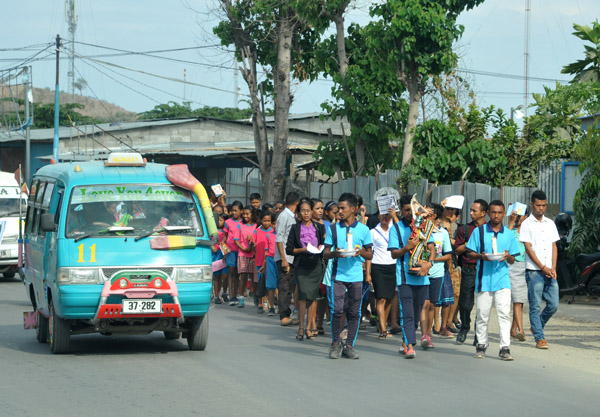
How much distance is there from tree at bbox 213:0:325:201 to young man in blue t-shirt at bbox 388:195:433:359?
44.0ft

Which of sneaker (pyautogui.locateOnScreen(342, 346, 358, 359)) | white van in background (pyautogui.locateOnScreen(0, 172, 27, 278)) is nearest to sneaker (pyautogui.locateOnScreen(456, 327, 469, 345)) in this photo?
sneaker (pyautogui.locateOnScreen(342, 346, 358, 359))

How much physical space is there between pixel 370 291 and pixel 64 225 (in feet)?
16.4

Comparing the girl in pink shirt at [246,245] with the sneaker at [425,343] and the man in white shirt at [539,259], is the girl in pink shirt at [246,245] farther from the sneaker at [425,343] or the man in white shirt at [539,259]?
the man in white shirt at [539,259]

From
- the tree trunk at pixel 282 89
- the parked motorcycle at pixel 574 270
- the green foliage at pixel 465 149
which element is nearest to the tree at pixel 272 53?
the tree trunk at pixel 282 89

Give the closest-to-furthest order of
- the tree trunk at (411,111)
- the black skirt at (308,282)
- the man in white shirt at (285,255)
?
the black skirt at (308,282), the man in white shirt at (285,255), the tree trunk at (411,111)

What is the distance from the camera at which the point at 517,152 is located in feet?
62.6

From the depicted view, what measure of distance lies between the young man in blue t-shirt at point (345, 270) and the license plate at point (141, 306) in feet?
6.67

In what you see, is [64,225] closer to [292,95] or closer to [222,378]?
[222,378]

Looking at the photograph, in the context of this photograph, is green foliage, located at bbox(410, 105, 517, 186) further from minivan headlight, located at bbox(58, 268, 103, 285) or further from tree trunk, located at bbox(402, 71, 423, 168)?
minivan headlight, located at bbox(58, 268, 103, 285)

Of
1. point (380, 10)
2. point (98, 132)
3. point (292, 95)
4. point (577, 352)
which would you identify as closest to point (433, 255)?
point (577, 352)

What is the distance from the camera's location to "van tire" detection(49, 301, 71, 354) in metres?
9.92

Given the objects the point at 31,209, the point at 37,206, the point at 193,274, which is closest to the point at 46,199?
the point at 37,206

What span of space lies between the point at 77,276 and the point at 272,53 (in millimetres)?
15878

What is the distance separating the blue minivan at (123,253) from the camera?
948cm
